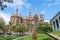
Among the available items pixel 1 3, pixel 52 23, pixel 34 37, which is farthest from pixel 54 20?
pixel 34 37

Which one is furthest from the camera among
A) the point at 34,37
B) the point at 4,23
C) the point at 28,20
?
the point at 28,20

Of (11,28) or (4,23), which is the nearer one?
(4,23)

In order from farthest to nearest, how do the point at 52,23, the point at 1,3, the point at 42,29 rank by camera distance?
the point at 52,23, the point at 42,29, the point at 1,3

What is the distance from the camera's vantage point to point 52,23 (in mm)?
18000

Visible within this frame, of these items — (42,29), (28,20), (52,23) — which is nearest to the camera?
(42,29)

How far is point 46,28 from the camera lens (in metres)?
15.3

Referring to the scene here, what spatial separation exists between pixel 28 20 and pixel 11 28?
4305 millimetres

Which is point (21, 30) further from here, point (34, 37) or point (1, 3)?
point (34, 37)

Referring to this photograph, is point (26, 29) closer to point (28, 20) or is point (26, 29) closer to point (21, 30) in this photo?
point (21, 30)

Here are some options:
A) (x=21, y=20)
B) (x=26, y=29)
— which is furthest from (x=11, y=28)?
(x=21, y=20)

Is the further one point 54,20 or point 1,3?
point 54,20

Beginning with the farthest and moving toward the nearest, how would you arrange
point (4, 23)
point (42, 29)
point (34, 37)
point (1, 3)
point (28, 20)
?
point (28, 20)
point (4, 23)
point (42, 29)
point (1, 3)
point (34, 37)

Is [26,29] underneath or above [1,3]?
underneath

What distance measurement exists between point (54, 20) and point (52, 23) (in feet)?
1.53
